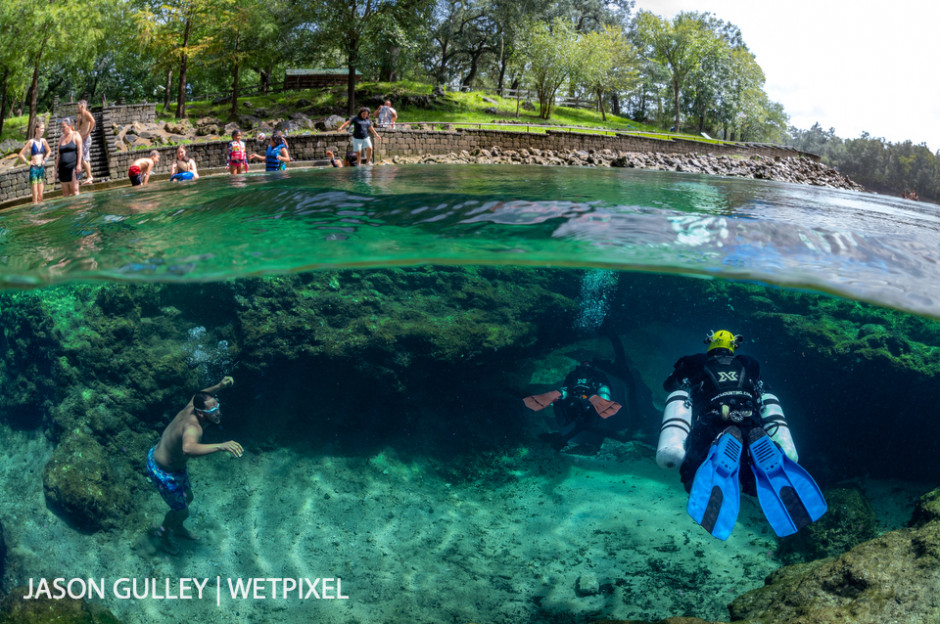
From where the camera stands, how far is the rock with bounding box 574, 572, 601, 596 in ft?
24.3

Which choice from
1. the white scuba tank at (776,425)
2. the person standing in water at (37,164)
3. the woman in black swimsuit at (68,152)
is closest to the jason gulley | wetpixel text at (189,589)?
the white scuba tank at (776,425)

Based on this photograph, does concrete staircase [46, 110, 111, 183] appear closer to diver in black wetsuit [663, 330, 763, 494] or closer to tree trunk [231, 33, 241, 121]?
tree trunk [231, 33, 241, 121]

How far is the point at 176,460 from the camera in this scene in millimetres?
8000

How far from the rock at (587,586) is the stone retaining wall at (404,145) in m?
19.2

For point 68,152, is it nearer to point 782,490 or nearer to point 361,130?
point 361,130

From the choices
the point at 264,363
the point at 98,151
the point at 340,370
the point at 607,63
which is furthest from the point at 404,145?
the point at 607,63

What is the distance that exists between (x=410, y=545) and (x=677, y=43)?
56539 millimetres

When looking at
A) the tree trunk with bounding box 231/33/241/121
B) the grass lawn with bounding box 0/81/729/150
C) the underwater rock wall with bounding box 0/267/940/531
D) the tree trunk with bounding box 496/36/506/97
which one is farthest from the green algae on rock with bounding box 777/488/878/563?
the tree trunk with bounding box 496/36/506/97

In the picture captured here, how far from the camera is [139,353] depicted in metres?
9.97

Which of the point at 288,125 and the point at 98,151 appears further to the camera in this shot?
the point at 288,125

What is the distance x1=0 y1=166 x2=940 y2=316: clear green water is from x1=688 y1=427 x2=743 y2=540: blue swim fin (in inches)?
128

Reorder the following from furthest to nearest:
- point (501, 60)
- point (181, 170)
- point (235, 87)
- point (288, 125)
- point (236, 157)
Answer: point (501, 60), point (235, 87), point (288, 125), point (236, 157), point (181, 170)

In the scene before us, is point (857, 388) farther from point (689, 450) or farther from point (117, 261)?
point (117, 261)

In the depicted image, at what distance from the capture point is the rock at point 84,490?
815 cm
